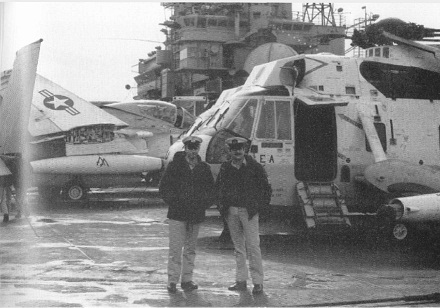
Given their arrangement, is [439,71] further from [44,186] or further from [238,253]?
[44,186]

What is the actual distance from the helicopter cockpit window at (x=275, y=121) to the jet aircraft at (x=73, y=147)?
6.93 meters

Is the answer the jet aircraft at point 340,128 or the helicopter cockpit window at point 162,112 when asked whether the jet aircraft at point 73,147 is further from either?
the jet aircraft at point 340,128

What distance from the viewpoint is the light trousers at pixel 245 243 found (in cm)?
786

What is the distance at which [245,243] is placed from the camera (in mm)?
8188

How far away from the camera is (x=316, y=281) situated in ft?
27.7

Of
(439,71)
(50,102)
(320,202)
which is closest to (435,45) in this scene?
(439,71)

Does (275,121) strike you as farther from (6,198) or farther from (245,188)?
(6,198)

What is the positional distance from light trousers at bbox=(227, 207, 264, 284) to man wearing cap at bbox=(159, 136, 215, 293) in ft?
1.24

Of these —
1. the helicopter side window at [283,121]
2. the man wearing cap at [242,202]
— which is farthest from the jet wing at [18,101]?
the helicopter side window at [283,121]

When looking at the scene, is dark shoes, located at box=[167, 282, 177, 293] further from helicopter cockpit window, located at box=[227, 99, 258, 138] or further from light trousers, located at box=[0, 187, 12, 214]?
light trousers, located at box=[0, 187, 12, 214]

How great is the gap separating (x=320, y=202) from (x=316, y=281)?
297 centimetres

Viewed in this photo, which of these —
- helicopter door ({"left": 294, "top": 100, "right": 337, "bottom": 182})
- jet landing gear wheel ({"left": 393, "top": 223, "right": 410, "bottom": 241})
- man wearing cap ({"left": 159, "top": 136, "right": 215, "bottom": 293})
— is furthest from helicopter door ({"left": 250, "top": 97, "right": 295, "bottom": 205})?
man wearing cap ({"left": 159, "top": 136, "right": 215, "bottom": 293})

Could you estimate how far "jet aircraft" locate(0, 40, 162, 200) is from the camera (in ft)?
57.5

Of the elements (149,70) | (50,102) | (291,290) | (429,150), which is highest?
(149,70)
